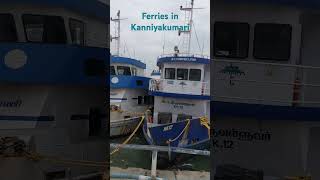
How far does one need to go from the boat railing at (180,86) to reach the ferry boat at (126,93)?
45 millimetres

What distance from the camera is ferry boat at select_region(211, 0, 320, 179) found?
1804mm

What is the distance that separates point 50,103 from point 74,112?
0.12 m

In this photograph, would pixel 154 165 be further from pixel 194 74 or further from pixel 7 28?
pixel 7 28

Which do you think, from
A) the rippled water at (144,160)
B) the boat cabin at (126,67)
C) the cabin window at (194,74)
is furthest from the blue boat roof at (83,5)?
the rippled water at (144,160)

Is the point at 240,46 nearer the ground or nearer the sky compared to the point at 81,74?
nearer the sky

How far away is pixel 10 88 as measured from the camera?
6.13ft

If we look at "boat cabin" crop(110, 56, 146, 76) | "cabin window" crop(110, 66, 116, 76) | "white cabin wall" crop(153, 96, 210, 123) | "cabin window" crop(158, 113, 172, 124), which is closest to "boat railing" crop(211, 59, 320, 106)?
"white cabin wall" crop(153, 96, 210, 123)

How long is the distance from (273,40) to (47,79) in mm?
1051

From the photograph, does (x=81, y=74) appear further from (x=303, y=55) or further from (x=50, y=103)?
(x=303, y=55)

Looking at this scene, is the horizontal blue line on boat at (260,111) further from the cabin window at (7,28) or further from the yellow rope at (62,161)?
the cabin window at (7,28)

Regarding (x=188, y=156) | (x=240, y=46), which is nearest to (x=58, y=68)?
(x=188, y=156)

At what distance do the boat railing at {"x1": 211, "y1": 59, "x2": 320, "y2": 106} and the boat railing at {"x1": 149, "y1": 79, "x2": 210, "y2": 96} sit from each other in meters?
0.06

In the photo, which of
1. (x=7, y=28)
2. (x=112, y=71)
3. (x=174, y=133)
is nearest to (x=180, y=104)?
(x=174, y=133)

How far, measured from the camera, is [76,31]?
74.3 inches
